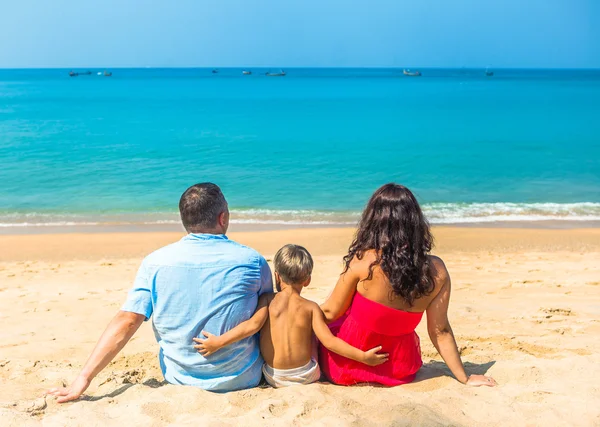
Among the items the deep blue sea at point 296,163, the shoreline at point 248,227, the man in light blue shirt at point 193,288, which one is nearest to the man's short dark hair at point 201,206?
the man in light blue shirt at point 193,288

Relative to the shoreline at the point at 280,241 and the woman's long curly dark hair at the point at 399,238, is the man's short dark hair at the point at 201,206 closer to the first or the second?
the woman's long curly dark hair at the point at 399,238

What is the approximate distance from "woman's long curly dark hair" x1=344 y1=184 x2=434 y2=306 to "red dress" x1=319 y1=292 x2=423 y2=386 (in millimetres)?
191

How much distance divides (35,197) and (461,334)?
12428mm

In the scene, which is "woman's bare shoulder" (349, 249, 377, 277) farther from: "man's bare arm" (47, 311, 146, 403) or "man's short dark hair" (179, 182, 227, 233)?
"man's bare arm" (47, 311, 146, 403)

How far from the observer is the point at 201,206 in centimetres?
328

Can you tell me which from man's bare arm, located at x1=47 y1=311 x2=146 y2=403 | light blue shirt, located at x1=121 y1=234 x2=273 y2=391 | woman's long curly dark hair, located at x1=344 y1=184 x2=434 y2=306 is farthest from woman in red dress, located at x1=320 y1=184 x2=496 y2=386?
man's bare arm, located at x1=47 y1=311 x2=146 y2=403

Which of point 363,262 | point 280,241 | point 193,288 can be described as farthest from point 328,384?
point 280,241

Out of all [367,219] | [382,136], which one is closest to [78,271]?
[367,219]

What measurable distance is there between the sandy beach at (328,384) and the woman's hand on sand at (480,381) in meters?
0.08

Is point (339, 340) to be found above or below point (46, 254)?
above

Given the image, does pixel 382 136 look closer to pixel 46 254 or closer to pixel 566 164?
pixel 566 164

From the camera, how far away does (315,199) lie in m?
14.8

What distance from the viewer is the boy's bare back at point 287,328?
350cm

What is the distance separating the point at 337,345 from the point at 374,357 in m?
0.23
